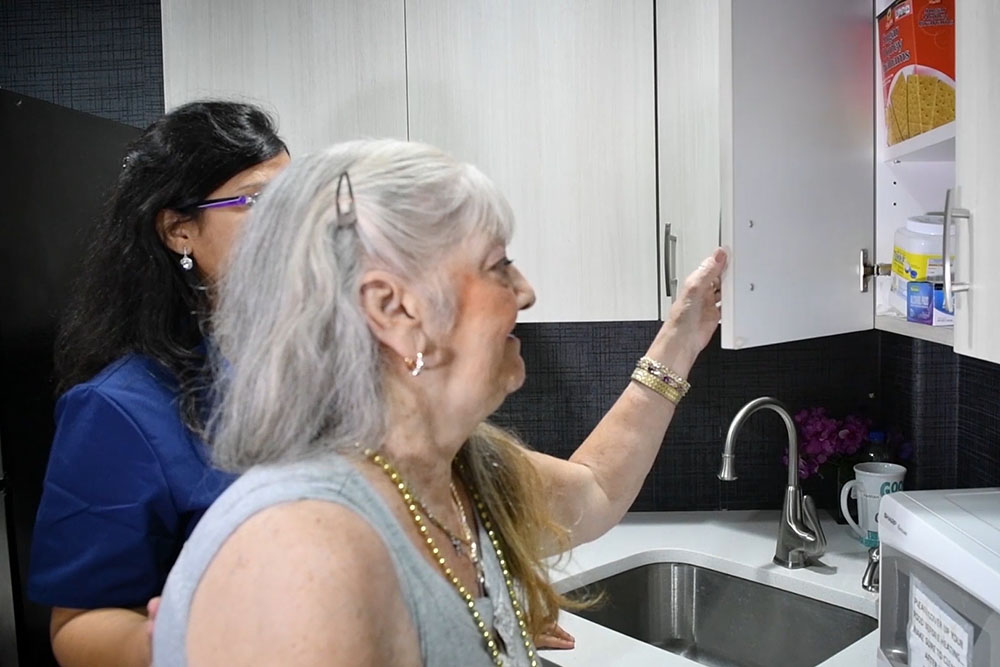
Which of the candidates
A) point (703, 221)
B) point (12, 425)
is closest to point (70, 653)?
point (12, 425)

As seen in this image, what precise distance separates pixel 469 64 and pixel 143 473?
3.32 feet

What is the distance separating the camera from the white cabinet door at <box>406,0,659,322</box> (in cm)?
163

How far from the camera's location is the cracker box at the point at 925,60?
1207mm

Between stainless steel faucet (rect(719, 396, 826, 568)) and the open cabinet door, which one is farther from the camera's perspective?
stainless steel faucet (rect(719, 396, 826, 568))

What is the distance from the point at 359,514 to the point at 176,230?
589 millimetres

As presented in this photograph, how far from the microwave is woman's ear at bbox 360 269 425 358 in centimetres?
60

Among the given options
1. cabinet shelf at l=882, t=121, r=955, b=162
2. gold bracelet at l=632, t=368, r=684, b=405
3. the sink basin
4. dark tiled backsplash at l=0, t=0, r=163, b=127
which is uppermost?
dark tiled backsplash at l=0, t=0, r=163, b=127

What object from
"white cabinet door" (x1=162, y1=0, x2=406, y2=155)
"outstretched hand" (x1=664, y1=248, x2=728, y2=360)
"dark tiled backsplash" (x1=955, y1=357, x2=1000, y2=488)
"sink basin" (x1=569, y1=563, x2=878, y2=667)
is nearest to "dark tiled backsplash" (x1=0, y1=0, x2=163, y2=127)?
"white cabinet door" (x1=162, y1=0, x2=406, y2=155)

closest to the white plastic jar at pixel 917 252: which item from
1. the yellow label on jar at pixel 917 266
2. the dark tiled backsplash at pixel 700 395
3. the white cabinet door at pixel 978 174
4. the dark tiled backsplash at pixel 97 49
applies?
the yellow label on jar at pixel 917 266

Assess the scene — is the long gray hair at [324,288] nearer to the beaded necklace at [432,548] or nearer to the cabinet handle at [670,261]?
the beaded necklace at [432,548]

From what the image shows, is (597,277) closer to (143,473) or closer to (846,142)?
(846,142)

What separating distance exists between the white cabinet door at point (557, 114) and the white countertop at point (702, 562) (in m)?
0.52

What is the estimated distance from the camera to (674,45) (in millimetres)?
1552

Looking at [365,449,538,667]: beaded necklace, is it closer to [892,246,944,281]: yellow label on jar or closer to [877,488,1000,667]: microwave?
[877,488,1000,667]: microwave
